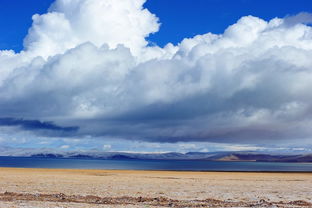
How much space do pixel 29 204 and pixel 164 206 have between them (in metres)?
8.98

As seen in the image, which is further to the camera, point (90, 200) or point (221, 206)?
point (90, 200)

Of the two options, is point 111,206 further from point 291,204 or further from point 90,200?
point 291,204

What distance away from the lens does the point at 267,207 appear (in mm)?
27969

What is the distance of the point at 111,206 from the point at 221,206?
7693mm

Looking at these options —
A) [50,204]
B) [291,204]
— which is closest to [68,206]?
[50,204]

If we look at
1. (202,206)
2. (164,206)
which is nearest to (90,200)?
(164,206)

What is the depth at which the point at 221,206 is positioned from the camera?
2848 cm

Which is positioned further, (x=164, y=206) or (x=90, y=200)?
(x=90, y=200)

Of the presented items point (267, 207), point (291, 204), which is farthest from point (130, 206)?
point (291, 204)

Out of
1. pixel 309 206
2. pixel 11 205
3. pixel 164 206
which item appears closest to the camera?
pixel 11 205

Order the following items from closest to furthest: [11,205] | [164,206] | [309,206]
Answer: [11,205], [164,206], [309,206]

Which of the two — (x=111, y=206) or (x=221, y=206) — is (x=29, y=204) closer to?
(x=111, y=206)

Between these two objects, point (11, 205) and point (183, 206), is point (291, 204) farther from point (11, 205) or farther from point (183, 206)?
point (11, 205)

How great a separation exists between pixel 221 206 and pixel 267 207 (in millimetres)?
3122
